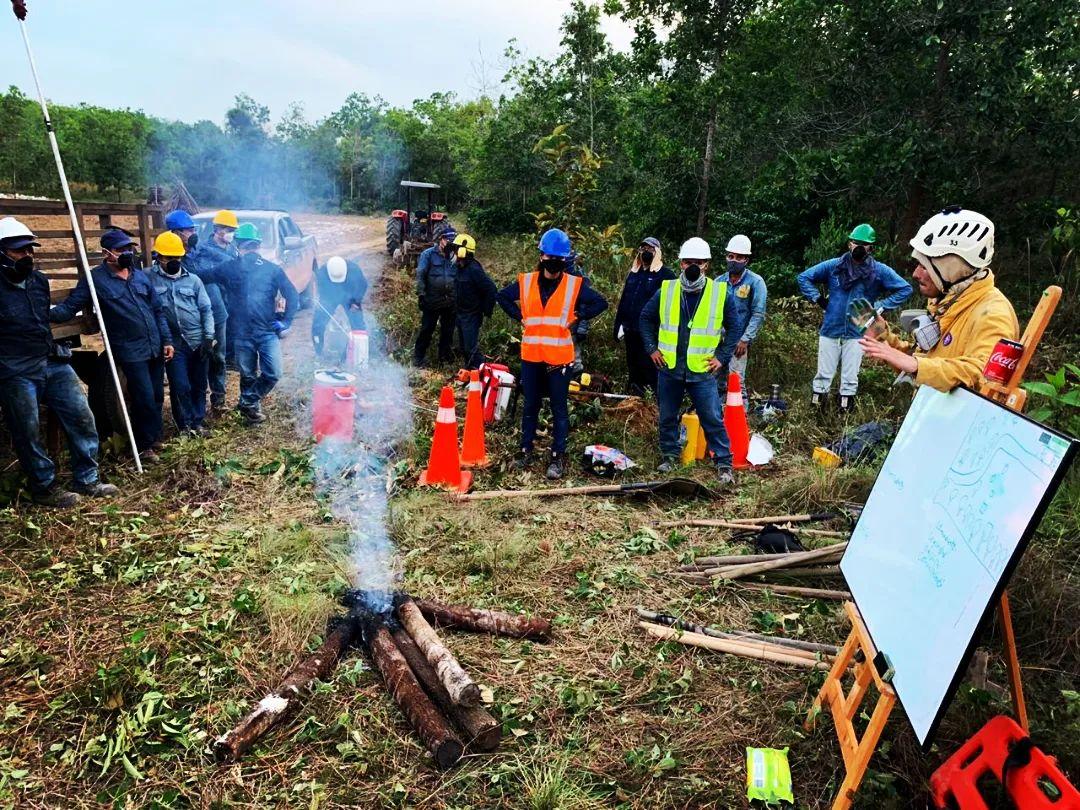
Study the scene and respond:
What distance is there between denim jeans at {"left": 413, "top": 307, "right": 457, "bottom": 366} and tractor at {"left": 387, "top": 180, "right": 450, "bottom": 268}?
20.9 feet

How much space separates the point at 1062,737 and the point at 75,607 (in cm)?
465

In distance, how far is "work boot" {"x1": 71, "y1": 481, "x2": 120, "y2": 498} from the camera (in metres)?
4.95

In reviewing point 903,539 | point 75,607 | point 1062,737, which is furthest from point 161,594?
point 1062,737

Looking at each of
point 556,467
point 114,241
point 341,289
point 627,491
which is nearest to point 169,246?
point 114,241

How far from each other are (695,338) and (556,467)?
157 centimetres

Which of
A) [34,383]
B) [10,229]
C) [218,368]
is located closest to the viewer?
[10,229]

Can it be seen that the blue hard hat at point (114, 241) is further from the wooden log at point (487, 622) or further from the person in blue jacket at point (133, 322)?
the wooden log at point (487, 622)

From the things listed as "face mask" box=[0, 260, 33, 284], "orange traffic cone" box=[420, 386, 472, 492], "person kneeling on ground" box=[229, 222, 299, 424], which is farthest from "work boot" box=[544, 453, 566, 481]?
"face mask" box=[0, 260, 33, 284]

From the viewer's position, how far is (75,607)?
363cm

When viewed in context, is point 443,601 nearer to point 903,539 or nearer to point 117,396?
point 903,539

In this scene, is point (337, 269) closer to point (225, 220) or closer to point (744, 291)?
point (225, 220)

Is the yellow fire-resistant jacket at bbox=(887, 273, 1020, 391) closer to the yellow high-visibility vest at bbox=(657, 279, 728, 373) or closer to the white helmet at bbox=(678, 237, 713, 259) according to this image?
the yellow high-visibility vest at bbox=(657, 279, 728, 373)

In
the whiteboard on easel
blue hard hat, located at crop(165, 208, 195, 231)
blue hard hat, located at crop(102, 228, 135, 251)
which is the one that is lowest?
the whiteboard on easel

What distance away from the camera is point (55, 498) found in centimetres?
474
